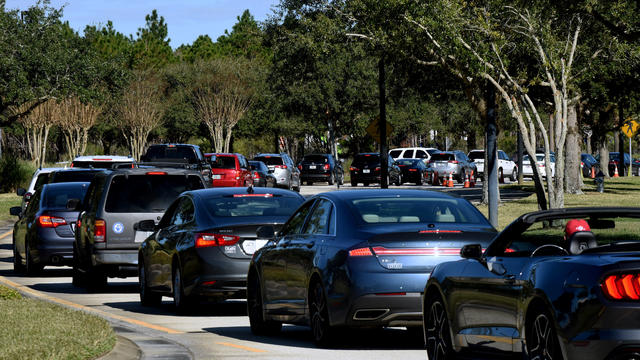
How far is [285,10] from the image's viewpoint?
40.9m

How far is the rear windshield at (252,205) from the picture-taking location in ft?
47.5

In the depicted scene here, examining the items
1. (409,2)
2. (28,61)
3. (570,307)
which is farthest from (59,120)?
(570,307)

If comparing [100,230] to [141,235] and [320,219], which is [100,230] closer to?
[141,235]

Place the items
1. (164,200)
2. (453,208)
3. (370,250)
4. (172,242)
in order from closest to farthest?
1. (370,250)
2. (453,208)
3. (172,242)
4. (164,200)

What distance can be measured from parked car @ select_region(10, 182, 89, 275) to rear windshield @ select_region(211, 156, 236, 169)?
2050cm

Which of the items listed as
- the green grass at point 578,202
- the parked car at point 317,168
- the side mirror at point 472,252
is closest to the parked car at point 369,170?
the parked car at point 317,168

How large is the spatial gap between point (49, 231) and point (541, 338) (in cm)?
1456

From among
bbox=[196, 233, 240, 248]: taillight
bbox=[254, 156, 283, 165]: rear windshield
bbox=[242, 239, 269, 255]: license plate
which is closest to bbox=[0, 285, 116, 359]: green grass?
bbox=[196, 233, 240, 248]: taillight

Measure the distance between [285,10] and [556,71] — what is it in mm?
13424

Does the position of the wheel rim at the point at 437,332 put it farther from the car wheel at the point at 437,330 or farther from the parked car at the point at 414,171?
the parked car at the point at 414,171

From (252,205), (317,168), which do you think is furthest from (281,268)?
(317,168)

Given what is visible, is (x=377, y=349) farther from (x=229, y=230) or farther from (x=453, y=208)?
(x=229, y=230)

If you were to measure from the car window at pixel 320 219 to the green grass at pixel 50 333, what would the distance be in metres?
2.19

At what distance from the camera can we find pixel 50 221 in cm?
2066
